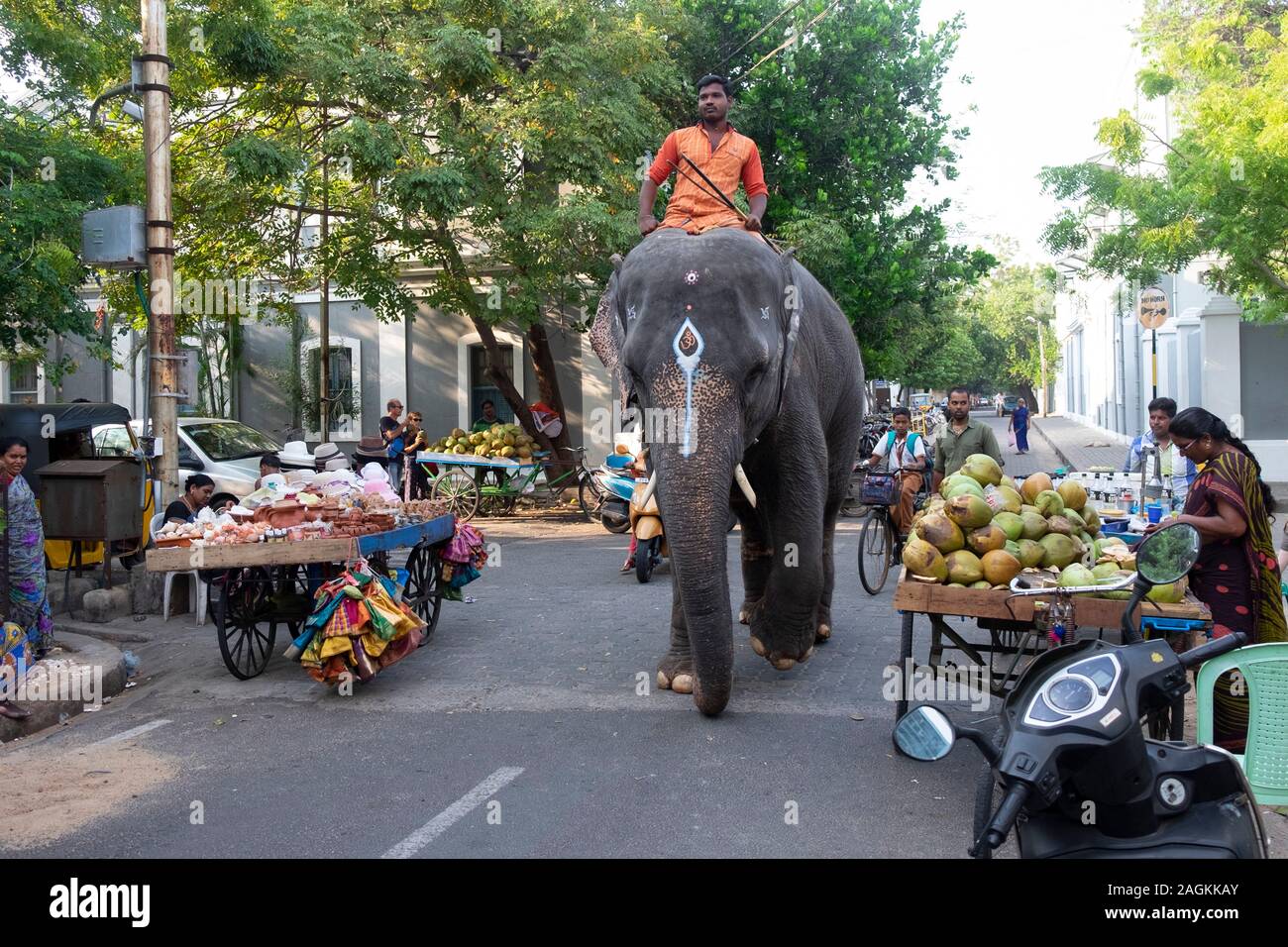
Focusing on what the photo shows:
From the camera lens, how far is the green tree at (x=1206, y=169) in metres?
13.7

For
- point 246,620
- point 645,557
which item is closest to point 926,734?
point 246,620

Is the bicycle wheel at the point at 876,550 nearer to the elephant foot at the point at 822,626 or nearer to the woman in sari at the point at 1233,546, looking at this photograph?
the elephant foot at the point at 822,626

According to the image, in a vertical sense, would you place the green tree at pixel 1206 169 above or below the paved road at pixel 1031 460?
above

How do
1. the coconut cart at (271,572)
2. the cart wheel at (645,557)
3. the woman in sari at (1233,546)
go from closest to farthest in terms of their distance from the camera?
the woman in sari at (1233,546) → the coconut cart at (271,572) → the cart wheel at (645,557)

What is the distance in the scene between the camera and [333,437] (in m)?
24.7

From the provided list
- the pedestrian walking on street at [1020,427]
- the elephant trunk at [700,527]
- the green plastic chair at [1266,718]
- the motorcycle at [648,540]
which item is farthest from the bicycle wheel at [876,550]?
the pedestrian walking on street at [1020,427]

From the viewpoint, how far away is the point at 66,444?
473 inches

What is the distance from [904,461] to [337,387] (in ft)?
52.8

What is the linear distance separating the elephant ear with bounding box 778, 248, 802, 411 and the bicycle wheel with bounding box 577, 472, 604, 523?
34.8 feet

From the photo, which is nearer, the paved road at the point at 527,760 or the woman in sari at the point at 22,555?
the paved road at the point at 527,760

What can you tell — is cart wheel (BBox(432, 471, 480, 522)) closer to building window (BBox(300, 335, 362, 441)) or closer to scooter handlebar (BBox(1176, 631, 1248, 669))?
building window (BBox(300, 335, 362, 441))

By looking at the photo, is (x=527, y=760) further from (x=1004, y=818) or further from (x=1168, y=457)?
(x=1168, y=457)

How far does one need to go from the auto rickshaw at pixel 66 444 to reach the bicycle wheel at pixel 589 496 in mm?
6949

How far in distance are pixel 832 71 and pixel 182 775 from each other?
53.6 ft
